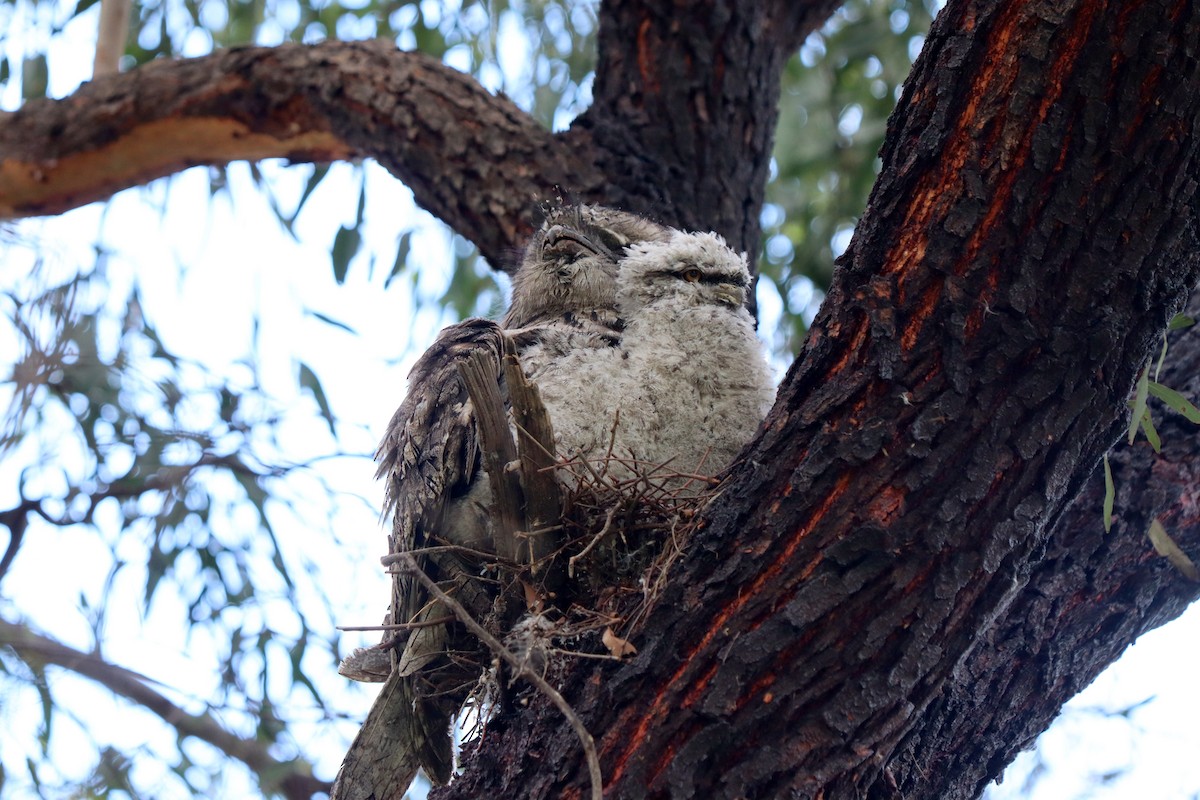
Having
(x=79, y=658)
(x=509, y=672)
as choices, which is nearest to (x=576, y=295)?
(x=509, y=672)

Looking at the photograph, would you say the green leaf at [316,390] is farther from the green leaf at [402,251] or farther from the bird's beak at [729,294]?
the bird's beak at [729,294]

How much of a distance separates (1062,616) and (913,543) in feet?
2.05

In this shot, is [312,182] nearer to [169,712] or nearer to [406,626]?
[169,712]

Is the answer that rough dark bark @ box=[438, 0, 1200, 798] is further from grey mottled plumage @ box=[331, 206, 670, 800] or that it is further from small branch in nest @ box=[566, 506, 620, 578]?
grey mottled plumage @ box=[331, 206, 670, 800]

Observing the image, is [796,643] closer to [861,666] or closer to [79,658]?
[861,666]

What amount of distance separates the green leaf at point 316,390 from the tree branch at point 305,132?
65 cm

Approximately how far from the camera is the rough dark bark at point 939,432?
1.38 m

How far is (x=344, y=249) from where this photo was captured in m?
A: 3.41

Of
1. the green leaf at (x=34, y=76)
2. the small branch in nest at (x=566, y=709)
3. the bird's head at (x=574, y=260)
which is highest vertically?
the green leaf at (x=34, y=76)

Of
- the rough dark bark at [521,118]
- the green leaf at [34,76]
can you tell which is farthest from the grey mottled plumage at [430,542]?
the green leaf at [34,76]

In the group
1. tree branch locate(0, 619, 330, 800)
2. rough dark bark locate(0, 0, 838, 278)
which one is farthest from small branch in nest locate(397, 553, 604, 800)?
tree branch locate(0, 619, 330, 800)

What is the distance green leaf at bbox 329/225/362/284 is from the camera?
3.40m

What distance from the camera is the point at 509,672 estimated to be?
5.43ft

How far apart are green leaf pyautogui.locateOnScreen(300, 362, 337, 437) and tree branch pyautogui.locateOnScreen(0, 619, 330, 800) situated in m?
0.88
